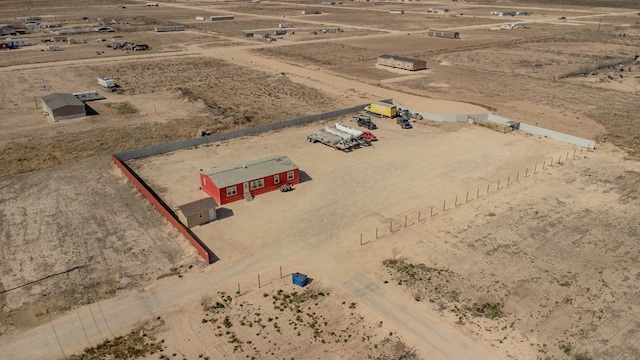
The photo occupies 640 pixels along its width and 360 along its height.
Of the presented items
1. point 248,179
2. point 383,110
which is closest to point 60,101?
point 248,179

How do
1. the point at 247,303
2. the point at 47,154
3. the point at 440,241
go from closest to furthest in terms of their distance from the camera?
the point at 247,303, the point at 440,241, the point at 47,154

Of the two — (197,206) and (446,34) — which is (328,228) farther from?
(446,34)

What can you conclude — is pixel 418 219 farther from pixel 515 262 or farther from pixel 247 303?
pixel 247 303

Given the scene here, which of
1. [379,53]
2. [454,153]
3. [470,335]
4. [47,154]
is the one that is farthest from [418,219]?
[379,53]

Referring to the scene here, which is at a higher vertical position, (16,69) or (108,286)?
(16,69)

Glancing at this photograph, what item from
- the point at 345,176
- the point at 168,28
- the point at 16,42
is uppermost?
the point at 168,28

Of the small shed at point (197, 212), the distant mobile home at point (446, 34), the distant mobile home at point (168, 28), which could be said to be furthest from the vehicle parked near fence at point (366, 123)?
the distant mobile home at point (168, 28)
